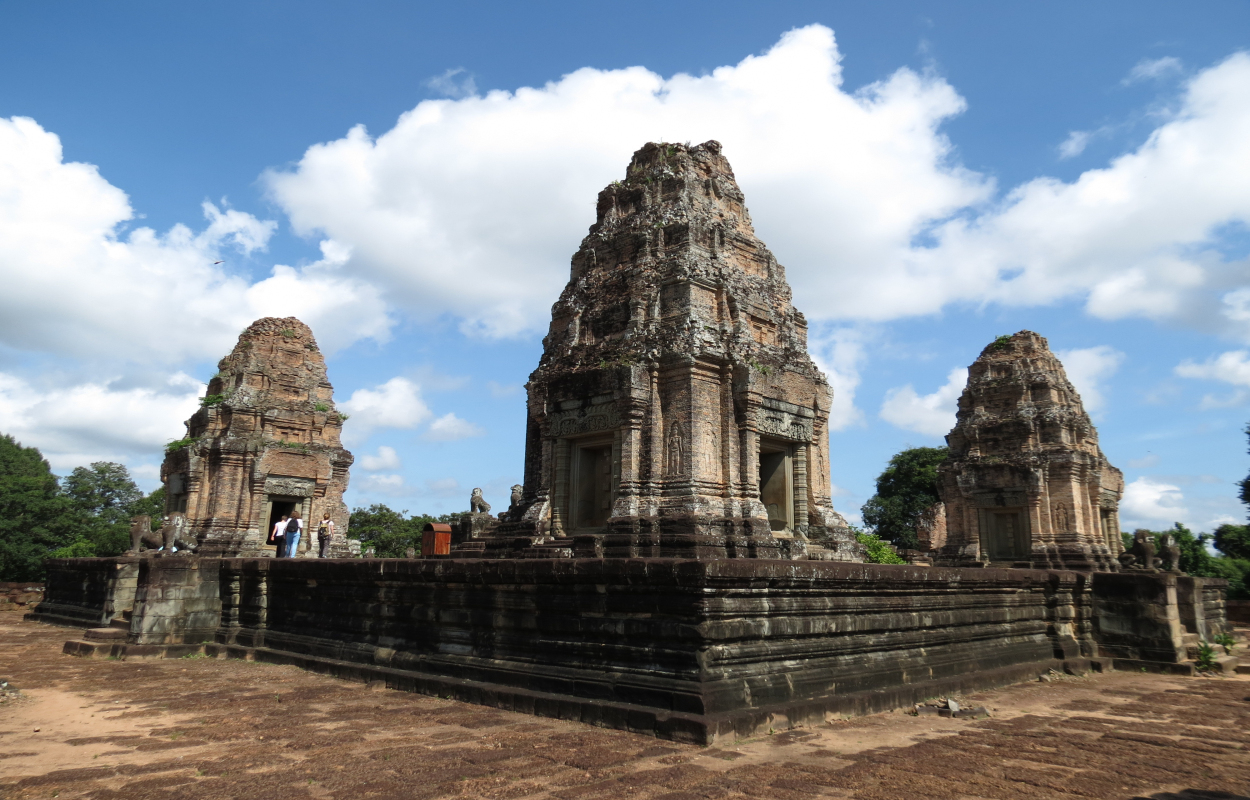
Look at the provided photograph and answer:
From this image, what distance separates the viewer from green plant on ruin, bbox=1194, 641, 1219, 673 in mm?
12305

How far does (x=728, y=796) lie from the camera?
16.2 ft

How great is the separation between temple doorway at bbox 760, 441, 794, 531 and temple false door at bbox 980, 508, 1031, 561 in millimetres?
15757

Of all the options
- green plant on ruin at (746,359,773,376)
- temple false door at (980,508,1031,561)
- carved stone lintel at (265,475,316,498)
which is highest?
green plant on ruin at (746,359,773,376)

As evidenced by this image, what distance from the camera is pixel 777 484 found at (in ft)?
44.4

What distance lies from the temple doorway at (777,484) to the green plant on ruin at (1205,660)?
259 inches

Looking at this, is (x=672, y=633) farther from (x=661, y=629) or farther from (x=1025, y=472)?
(x=1025, y=472)

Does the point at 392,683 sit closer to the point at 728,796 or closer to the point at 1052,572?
the point at 728,796

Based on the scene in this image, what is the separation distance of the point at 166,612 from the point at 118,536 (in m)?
32.8

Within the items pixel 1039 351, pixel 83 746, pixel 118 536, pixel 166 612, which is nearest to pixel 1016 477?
pixel 1039 351

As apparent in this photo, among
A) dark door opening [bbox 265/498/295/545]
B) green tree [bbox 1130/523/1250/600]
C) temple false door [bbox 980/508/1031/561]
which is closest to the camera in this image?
dark door opening [bbox 265/498/295/545]

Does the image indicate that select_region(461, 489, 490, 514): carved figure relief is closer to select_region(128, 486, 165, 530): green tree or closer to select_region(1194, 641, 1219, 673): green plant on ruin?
select_region(1194, 641, 1219, 673): green plant on ruin

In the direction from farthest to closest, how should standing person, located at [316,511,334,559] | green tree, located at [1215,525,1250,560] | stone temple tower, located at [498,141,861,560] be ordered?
green tree, located at [1215,525,1250,560]
standing person, located at [316,511,334,559]
stone temple tower, located at [498,141,861,560]

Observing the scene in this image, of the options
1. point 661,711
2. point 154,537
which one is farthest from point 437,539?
point 661,711

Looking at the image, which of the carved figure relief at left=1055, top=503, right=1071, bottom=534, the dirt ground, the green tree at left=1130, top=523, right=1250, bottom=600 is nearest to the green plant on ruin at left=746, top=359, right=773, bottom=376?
the dirt ground
